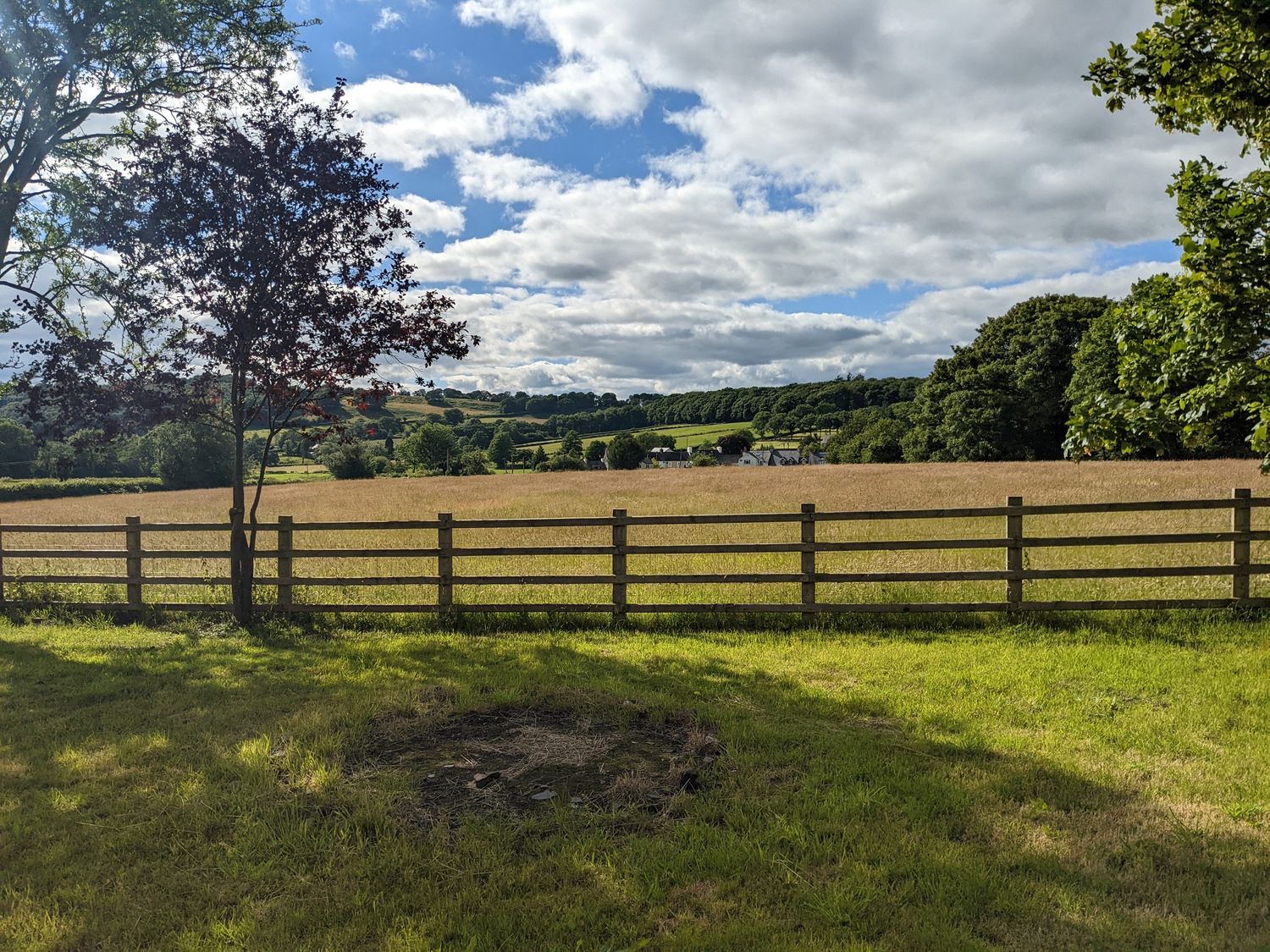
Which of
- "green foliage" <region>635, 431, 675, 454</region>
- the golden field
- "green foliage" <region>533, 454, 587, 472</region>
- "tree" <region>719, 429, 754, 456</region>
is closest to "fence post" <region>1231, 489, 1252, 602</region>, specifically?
the golden field

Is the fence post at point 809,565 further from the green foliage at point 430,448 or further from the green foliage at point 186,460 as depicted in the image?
the green foliage at point 430,448

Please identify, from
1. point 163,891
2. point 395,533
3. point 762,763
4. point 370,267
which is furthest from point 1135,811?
point 395,533

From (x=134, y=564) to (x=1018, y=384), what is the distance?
5491 centimetres

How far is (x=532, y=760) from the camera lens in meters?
5.18

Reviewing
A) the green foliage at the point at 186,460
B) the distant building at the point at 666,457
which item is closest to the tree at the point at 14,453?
the green foliage at the point at 186,460

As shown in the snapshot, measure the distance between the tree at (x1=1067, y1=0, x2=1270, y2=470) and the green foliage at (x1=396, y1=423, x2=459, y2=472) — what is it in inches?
3202

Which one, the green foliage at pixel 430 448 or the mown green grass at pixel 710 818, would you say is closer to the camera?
the mown green grass at pixel 710 818

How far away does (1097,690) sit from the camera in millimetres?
6570

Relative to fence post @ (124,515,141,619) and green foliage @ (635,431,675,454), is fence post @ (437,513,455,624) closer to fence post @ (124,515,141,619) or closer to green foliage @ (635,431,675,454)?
fence post @ (124,515,141,619)

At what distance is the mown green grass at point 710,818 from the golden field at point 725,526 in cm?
352

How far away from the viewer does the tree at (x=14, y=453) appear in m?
65.1

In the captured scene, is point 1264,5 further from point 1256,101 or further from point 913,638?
point 913,638

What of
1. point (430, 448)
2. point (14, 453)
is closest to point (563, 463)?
point (430, 448)

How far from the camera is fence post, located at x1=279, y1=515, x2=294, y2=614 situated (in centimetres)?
999
